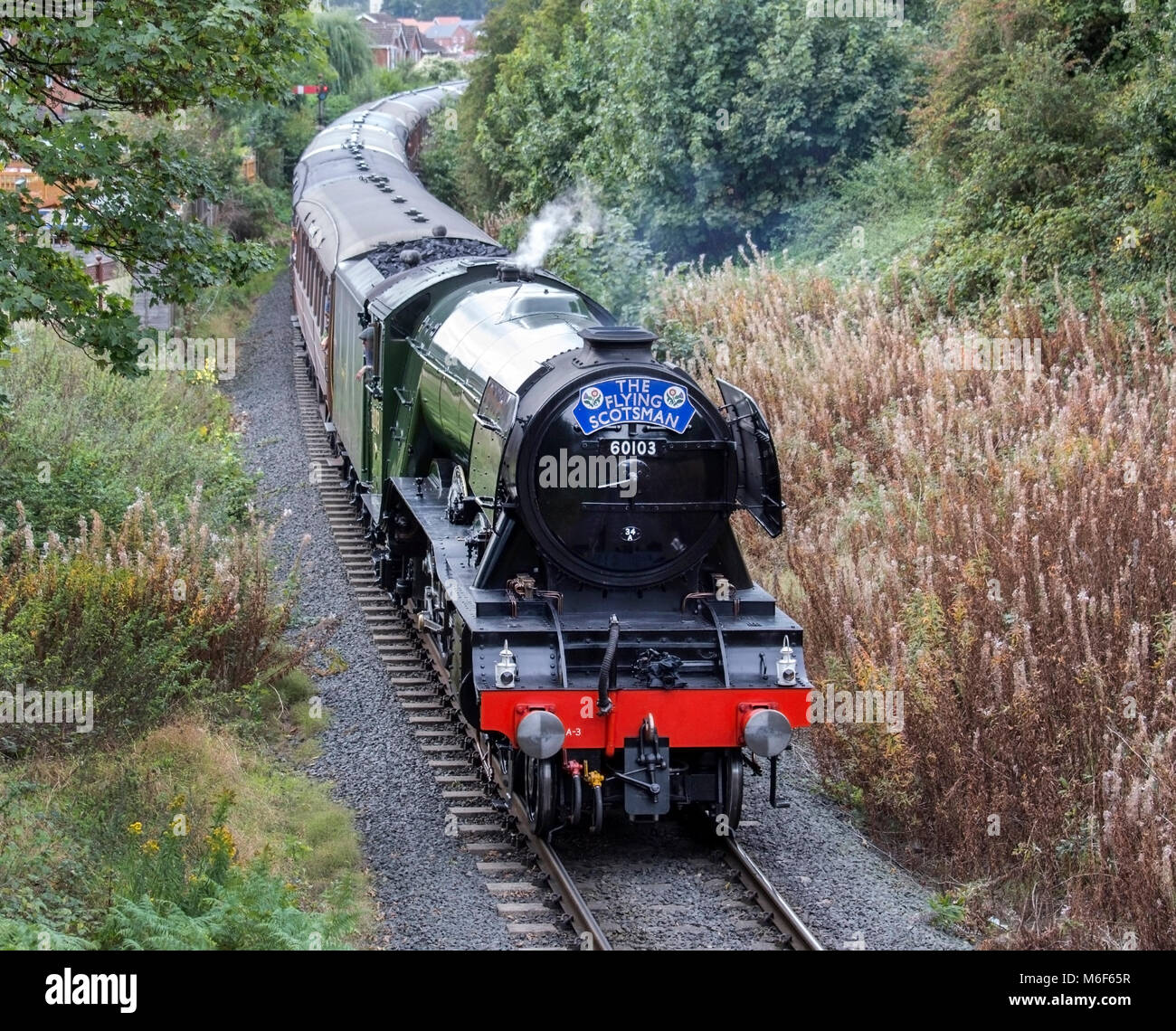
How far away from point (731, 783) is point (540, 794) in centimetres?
115

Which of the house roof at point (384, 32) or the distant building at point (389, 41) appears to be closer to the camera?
the distant building at point (389, 41)

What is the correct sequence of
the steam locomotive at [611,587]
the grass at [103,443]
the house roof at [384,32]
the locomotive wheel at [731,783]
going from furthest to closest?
the house roof at [384,32]
the grass at [103,443]
the locomotive wheel at [731,783]
the steam locomotive at [611,587]

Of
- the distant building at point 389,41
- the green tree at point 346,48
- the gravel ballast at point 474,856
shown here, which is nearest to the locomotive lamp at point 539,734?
the gravel ballast at point 474,856

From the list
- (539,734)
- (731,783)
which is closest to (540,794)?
(539,734)

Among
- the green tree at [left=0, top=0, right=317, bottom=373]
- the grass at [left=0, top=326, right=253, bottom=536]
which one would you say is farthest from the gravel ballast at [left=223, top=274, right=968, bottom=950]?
the green tree at [left=0, top=0, right=317, bottom=373]

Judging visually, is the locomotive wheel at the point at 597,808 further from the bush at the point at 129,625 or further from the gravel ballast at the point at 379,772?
the bush at the point at 129,625

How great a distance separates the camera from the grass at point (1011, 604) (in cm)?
758

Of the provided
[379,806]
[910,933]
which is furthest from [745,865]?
[379,806]

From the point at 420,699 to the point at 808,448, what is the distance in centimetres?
552

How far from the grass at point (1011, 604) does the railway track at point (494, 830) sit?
4.07 ft

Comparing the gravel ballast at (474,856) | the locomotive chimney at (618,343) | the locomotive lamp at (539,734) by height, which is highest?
the locomotive chimney at (618,343)

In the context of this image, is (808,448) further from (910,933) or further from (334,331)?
(910,933)

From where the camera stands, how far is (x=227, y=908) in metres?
6.39

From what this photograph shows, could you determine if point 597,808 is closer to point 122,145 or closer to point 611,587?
point 611,587
